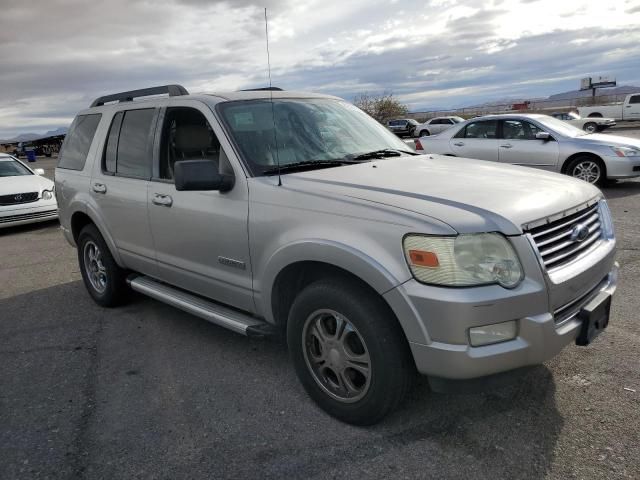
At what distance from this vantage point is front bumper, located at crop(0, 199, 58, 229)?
974cm

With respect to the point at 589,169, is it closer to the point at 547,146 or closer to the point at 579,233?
→ the point at 547,146

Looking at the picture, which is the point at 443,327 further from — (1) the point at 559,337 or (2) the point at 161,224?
(2) the point at 161,224

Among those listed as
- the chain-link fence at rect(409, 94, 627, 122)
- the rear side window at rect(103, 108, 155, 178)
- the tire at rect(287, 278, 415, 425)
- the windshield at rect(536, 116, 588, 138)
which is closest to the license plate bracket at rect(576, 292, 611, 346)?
the tire at rect(287, 278, 415, 425)

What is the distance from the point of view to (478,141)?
1109 cm

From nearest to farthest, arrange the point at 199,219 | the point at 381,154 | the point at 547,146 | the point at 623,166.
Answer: the point at 199,219 < the point at 381,154 < the point at 623,166 < the point at 547,146

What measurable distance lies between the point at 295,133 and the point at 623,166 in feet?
27.3

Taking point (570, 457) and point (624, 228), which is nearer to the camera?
point (570, 457)

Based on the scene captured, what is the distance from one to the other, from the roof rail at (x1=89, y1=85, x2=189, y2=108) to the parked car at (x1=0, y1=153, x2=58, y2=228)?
5129 mm

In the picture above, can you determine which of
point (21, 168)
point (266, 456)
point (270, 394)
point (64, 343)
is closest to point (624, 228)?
point (270, 394)

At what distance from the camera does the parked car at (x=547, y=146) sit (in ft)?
32.2

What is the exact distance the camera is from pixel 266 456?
2.72 m

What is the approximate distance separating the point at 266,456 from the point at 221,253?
1.34 metres

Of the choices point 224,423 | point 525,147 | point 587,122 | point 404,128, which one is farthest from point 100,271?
point 404,128

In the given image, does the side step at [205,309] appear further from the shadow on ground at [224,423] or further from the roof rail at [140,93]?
the roof rail at [140,93]
